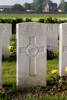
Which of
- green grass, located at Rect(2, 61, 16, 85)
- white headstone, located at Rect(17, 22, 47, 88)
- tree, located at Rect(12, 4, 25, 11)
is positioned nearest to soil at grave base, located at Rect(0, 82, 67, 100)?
white headstone, located at Rect(17, 22, 47, 88)

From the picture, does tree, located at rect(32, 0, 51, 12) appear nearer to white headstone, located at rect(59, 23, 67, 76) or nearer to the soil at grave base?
white headstone, located at rect(59, 23, 67, 76)

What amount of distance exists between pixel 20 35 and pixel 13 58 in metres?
3.62

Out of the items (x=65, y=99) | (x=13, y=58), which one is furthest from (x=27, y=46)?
(x=13, y=58)

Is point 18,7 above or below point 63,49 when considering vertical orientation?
below

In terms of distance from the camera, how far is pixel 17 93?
5500 millimetres

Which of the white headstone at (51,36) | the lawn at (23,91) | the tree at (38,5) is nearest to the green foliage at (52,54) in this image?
the white headstone at (51,36)

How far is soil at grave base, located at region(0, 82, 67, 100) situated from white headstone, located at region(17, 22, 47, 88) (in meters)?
0.20

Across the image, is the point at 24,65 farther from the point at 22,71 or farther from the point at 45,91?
the point at 45,91

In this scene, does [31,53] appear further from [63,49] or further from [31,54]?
[63,49]

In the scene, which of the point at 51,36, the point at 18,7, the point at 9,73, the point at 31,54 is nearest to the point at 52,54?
the point at 51,36

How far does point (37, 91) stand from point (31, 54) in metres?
0.69

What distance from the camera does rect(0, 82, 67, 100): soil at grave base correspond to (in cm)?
535

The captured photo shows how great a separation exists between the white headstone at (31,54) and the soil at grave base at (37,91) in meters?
0.20

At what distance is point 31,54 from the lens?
5.88 m
